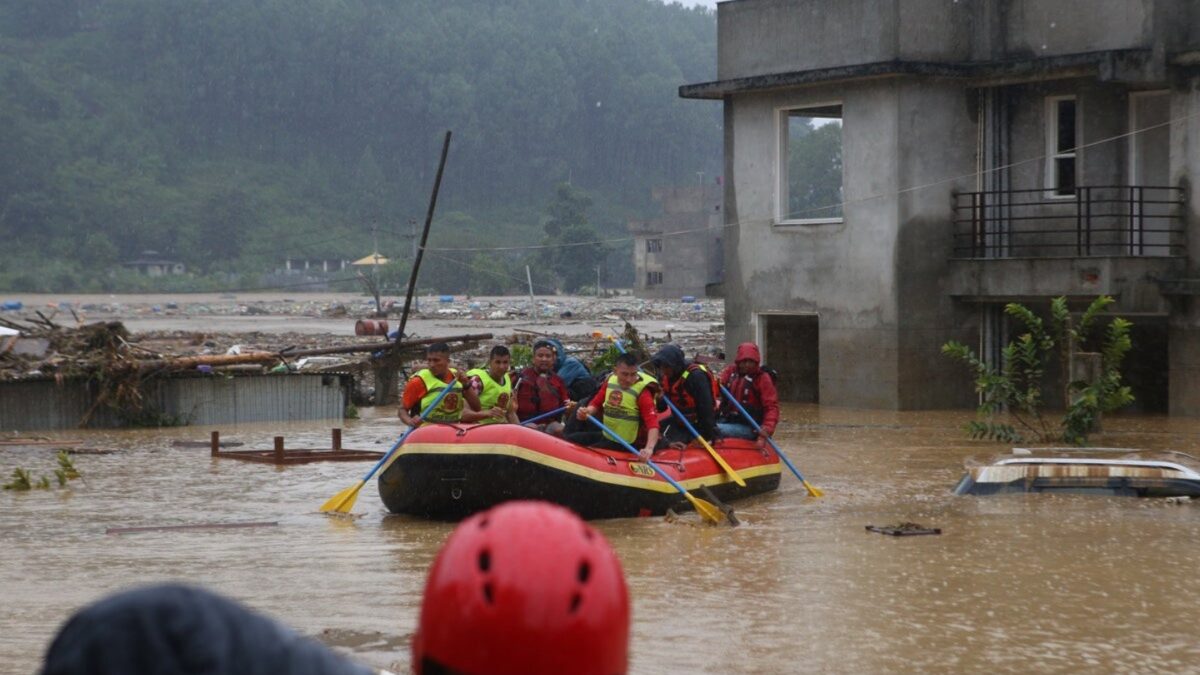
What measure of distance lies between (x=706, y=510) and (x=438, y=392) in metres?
2.77

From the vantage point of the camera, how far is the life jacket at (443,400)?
15438 millimetres

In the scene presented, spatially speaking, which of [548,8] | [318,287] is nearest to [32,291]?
[318,287]

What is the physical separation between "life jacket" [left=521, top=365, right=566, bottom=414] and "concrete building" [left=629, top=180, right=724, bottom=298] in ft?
233

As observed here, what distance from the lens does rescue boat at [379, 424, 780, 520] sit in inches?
539

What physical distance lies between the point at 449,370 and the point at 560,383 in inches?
49.8

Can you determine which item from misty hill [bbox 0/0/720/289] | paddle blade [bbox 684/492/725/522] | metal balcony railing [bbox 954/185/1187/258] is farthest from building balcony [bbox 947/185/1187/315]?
misty hill [bbox 0/0/720/289]

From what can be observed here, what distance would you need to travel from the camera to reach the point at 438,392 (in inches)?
607

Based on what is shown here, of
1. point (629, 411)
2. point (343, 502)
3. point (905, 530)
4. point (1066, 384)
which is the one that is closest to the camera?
point (905, 530)

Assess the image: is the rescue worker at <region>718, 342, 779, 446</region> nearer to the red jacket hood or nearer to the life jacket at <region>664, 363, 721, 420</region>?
the red jacket hood

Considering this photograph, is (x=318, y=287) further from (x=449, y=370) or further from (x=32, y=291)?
(x=449, y=370)

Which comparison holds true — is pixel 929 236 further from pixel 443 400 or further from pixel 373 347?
pixel 443 400

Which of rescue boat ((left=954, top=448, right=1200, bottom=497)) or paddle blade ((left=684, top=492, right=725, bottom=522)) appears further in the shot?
rescue boat ((left=954, top=448, right=1200, bottom=497))

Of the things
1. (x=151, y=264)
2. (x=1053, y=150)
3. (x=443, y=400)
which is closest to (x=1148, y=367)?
(x=1053, y=150)

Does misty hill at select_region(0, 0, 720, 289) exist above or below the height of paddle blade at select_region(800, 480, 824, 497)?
above
